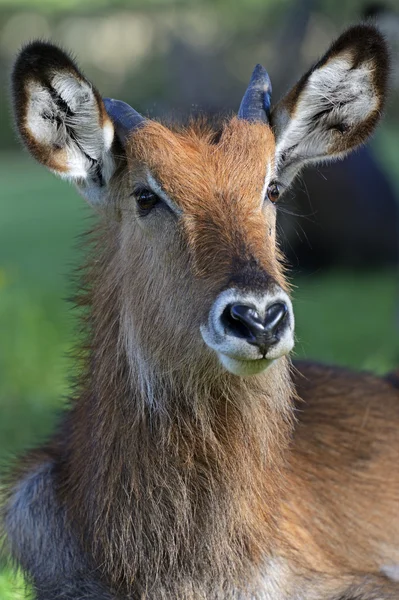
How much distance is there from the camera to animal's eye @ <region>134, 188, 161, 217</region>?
16.1 ft

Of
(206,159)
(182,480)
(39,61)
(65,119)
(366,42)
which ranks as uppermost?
(366,42)

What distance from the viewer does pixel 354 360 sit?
10672mm

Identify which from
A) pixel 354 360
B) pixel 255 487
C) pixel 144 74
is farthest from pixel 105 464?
pixel 144 74

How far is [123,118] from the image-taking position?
5188mm

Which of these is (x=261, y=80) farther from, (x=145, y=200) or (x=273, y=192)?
(x=145, y=200)

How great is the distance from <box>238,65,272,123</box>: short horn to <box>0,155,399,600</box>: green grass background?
954mm

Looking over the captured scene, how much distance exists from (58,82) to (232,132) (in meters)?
0.85

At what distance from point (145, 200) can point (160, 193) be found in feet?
0.38

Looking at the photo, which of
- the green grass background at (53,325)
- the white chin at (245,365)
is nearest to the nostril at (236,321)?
the white chin at (245,365)

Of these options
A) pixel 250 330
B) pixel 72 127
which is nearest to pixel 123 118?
pixel 72 127

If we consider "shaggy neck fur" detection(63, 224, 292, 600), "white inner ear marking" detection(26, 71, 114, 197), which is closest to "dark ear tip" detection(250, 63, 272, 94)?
"white inner ear marking" detection(26, 71, 114, 197)

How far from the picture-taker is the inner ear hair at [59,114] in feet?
15.8

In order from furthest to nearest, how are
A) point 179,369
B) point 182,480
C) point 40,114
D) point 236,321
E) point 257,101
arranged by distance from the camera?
point 257,101 → point 40,114 → point 182,480 → point 179,369 → point 236,321

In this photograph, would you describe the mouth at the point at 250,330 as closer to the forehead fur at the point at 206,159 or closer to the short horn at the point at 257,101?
the forehead fur at the point at 206,159
